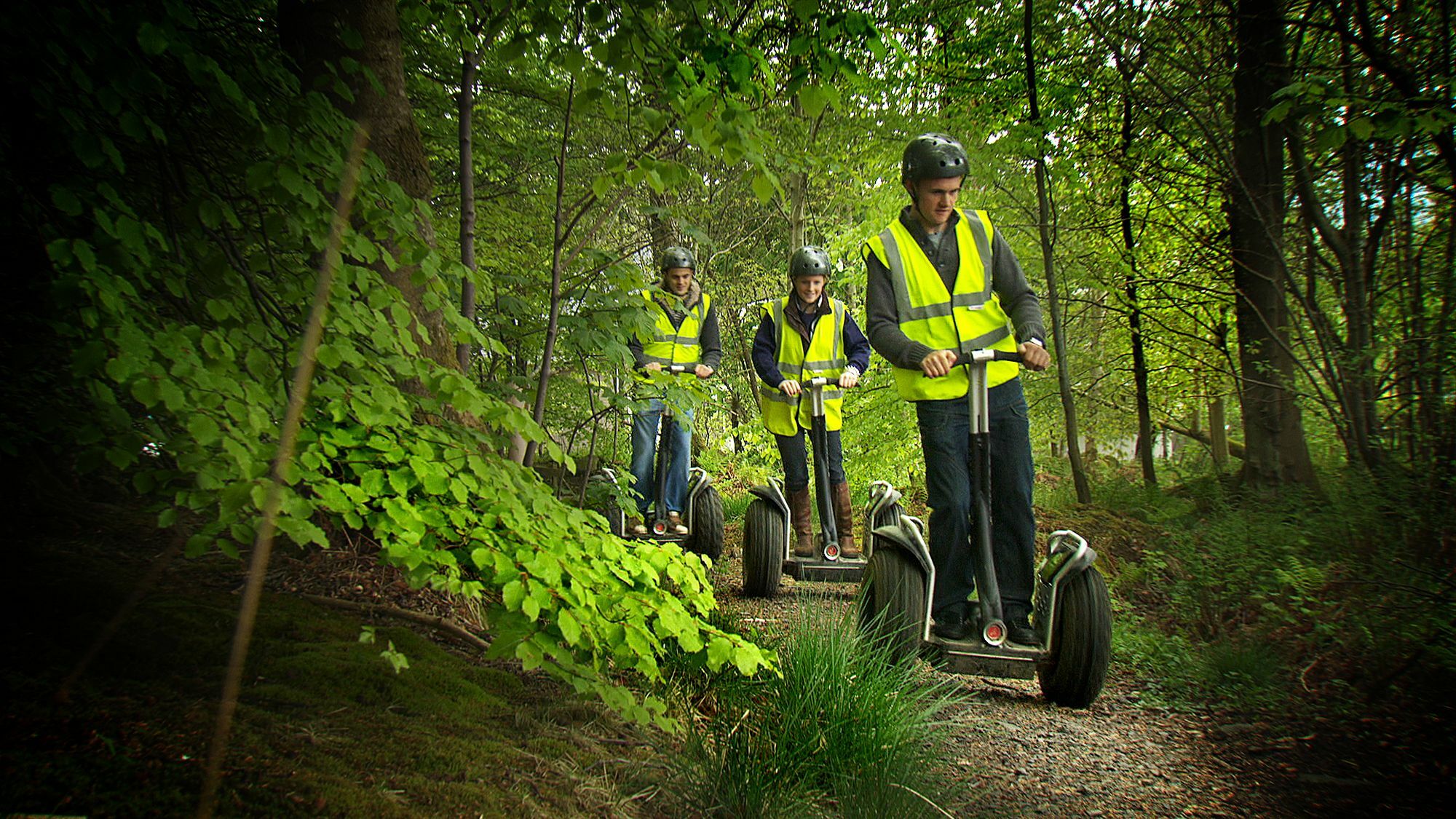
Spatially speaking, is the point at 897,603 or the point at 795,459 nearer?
the point at 897,603

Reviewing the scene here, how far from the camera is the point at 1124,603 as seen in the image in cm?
502

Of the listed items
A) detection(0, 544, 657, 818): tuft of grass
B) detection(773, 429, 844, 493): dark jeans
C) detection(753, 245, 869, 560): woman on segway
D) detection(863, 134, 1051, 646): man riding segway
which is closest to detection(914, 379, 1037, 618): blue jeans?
detection(863, 134, 1051, 646): man riding segway

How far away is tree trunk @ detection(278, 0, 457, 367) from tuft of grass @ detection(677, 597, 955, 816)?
1.90m

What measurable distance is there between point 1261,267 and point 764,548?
178 inches

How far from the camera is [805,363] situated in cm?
574

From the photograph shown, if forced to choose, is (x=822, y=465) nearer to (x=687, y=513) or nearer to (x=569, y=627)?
(x=687, y=513)

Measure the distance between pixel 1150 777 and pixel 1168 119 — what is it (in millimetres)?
5414

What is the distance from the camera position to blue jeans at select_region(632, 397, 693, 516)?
6633mm

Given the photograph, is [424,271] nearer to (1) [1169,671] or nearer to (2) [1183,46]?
(1) [1169,671]

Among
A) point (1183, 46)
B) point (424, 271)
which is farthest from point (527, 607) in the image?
point (1183, 46)

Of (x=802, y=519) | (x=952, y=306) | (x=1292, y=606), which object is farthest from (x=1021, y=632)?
(x=802, y=519)

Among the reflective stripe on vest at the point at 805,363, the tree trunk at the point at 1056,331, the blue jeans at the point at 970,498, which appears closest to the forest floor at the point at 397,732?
the blue jeans at the point at 970,498

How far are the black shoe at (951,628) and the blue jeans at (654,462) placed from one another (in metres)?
3.47

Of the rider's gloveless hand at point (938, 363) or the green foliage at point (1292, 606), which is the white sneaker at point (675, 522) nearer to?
the green foliage at point (1292, 606)
